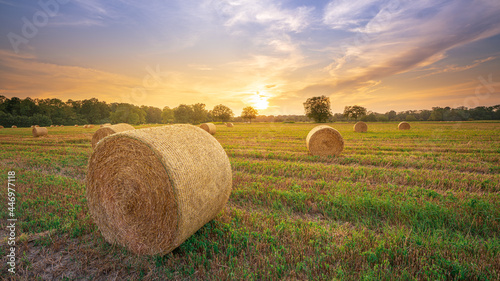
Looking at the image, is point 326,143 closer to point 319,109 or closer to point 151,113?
point 319,109

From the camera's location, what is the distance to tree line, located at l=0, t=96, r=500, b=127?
212 feet

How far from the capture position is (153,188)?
3609 millimetres

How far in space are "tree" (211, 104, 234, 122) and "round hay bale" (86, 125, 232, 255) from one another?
105m

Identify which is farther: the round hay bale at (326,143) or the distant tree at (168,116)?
the distant tree at (168,116)

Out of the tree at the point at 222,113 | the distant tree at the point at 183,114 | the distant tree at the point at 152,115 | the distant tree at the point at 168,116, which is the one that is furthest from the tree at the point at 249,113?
the distant tree at the point at 152,115

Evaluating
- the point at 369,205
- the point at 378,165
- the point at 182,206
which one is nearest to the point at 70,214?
the point at 182,206

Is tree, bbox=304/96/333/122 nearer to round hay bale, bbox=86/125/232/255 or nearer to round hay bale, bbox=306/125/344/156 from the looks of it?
round hay bale, bbox=306/125/344/156

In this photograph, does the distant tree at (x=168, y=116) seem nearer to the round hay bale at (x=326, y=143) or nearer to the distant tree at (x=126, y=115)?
the distant tree at (x=126, y=115)

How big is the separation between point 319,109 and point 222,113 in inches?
1878

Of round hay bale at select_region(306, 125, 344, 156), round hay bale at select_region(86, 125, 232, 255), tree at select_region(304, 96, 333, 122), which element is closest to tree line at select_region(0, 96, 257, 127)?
tree at select_region(304, 96, 333, 122)

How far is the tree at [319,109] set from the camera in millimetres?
85625

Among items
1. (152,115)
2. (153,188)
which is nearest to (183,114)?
(152,115)

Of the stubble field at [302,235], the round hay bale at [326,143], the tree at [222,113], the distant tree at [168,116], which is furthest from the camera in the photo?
the tree at [222,113]

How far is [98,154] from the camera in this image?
4129 millimetres
